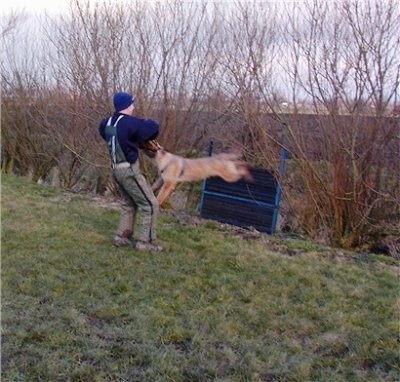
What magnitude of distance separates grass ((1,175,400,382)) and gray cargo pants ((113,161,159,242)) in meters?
0.28

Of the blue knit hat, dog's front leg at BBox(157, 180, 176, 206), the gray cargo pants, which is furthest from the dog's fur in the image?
the blue knit hat

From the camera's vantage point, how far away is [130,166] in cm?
534

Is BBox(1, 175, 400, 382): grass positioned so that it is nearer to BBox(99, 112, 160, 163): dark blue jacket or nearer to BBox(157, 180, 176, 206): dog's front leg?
BBox(157, 180, 176, 206): dog's front leg

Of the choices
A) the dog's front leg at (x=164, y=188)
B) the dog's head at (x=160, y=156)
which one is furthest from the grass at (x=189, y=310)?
the dog's head at (x=160, y=156)

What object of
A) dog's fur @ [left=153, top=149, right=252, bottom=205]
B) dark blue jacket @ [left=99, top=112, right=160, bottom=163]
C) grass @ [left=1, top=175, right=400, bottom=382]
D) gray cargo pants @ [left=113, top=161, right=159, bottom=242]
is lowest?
grass @ [left=1, top=175, right=400, bottom=382]

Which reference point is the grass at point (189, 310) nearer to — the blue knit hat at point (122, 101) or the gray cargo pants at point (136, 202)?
the gray cargo pants at point (136, 202)

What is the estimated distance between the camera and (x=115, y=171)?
5.44m

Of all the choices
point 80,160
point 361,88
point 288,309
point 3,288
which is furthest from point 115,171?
point 80,160

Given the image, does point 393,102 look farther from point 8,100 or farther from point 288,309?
point 8,100

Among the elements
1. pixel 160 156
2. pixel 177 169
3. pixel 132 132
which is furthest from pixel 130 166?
pixel 177 169

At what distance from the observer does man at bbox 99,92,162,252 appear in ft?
17.1

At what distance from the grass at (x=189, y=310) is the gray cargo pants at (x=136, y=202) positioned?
0.93 ft

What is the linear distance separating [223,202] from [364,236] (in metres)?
2.84

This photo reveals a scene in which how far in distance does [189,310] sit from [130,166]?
1879 mm
